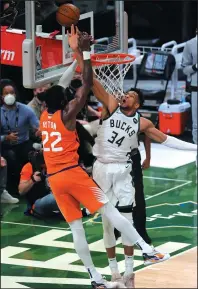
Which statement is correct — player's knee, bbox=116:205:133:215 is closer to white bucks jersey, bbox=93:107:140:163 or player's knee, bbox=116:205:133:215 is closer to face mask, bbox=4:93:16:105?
white bucks jersey, bbox=93:107:140:163

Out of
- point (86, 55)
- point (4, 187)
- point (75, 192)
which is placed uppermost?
point (86, 55)

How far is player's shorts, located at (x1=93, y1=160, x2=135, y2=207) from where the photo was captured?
8297 mm

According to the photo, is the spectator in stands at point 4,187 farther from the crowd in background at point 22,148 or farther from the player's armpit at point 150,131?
the player's armpit at point 150,131

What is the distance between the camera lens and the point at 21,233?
43.6 feet

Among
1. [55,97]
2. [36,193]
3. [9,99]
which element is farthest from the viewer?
[36,193]

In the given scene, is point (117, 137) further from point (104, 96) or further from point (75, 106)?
point (75, 106)

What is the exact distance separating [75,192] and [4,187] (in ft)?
20.6

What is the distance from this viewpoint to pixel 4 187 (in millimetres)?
14117

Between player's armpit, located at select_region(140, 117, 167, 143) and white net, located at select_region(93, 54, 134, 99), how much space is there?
291mm

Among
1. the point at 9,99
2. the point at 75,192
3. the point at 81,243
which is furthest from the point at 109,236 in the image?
the point at 9,99

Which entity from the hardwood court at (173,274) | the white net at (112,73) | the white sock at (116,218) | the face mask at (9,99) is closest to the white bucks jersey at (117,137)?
the white net at (112,73)

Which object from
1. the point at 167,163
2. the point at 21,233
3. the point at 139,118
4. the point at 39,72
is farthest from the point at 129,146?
the point at 167,163

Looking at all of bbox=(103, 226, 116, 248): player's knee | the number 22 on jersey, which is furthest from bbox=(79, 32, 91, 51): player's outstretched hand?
bbox=(103, 226, 116, 248): player's knee

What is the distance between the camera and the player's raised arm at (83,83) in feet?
25.2
